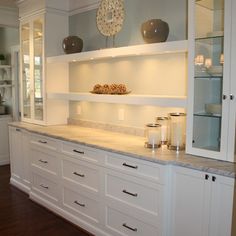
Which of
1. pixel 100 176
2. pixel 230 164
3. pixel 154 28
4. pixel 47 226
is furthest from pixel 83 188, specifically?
pixel 154 28

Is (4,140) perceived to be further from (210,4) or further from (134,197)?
(210,4)

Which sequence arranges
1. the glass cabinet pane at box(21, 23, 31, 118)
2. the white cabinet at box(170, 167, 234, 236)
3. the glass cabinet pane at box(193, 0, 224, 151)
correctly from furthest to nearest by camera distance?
the glass cabinet pane at box(21, 23, 31, 118) → the glass cabinet pane at box(193, 0, 224, 151) → the white cabinet at box(170, 167, 234, 236)

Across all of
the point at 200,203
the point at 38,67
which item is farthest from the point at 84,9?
the point at 200,203

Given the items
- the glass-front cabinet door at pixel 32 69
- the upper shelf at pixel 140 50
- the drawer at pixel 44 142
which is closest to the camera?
the upper shelf at pixel 140 50

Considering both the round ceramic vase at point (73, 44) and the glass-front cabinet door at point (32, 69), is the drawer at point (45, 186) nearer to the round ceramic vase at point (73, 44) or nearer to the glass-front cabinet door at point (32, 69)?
the glass-front cabinet door at point (32, 69)

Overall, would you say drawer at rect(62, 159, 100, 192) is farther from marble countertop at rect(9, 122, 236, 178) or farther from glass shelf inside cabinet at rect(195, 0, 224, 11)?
glass shelf inside cabinet at rect(195, 0, 224, 11)

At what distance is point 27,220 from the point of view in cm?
331

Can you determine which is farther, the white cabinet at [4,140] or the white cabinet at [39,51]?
the white cabinet at [4,140]

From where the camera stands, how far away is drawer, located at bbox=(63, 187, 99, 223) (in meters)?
2.95

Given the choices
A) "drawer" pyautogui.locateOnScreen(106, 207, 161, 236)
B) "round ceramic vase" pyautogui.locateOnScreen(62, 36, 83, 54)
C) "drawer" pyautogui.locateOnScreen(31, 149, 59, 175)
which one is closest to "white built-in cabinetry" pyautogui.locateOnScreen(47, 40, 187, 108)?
"round ceramic vase" pyautogui.locateOnScreen(62, 36, 83, 54)

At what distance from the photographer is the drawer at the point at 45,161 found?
135 inches

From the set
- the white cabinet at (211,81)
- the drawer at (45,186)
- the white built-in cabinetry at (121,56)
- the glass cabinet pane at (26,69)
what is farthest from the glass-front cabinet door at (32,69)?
the white cabinet at (211,81)

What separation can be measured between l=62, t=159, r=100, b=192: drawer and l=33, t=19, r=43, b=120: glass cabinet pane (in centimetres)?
120

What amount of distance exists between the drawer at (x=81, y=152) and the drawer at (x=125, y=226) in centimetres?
49
